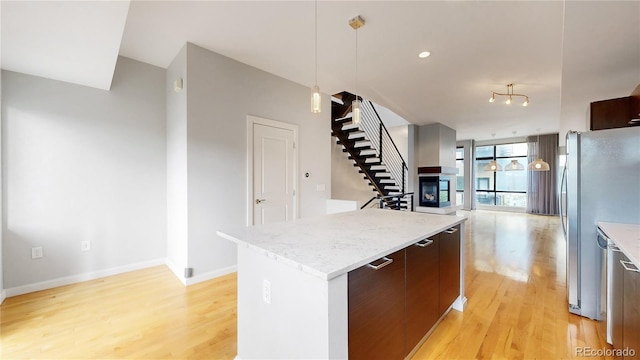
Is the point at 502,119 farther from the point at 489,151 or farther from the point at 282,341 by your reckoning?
the point at 282,341

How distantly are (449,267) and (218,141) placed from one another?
288 cm

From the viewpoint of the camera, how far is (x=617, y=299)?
1664mm

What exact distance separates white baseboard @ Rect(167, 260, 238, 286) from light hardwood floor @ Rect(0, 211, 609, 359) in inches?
2.9

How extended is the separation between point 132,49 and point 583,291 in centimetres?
534

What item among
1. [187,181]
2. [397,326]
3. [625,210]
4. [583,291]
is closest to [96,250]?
[187,181]

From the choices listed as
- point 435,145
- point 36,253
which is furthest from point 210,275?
point 435,145

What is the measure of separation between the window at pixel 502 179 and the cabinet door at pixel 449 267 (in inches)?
330

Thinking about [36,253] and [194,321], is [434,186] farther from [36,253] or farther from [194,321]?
[36,253]

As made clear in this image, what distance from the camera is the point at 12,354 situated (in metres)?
1.79

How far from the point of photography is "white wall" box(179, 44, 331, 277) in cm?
299

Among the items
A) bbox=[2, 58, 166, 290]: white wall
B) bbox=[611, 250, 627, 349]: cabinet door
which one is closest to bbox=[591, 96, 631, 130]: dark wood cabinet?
bbox=[611, 250, 627, 349]: cabinet door

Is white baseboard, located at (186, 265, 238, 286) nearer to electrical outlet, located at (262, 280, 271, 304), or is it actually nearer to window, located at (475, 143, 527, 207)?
electrical outlet, located at (262, 280, 271, 304)

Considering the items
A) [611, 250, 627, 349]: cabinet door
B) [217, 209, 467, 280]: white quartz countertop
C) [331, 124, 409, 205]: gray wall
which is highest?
[331, 124, 409, 205]: gray wall

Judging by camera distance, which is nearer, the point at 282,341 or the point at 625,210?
the point at 282,341
